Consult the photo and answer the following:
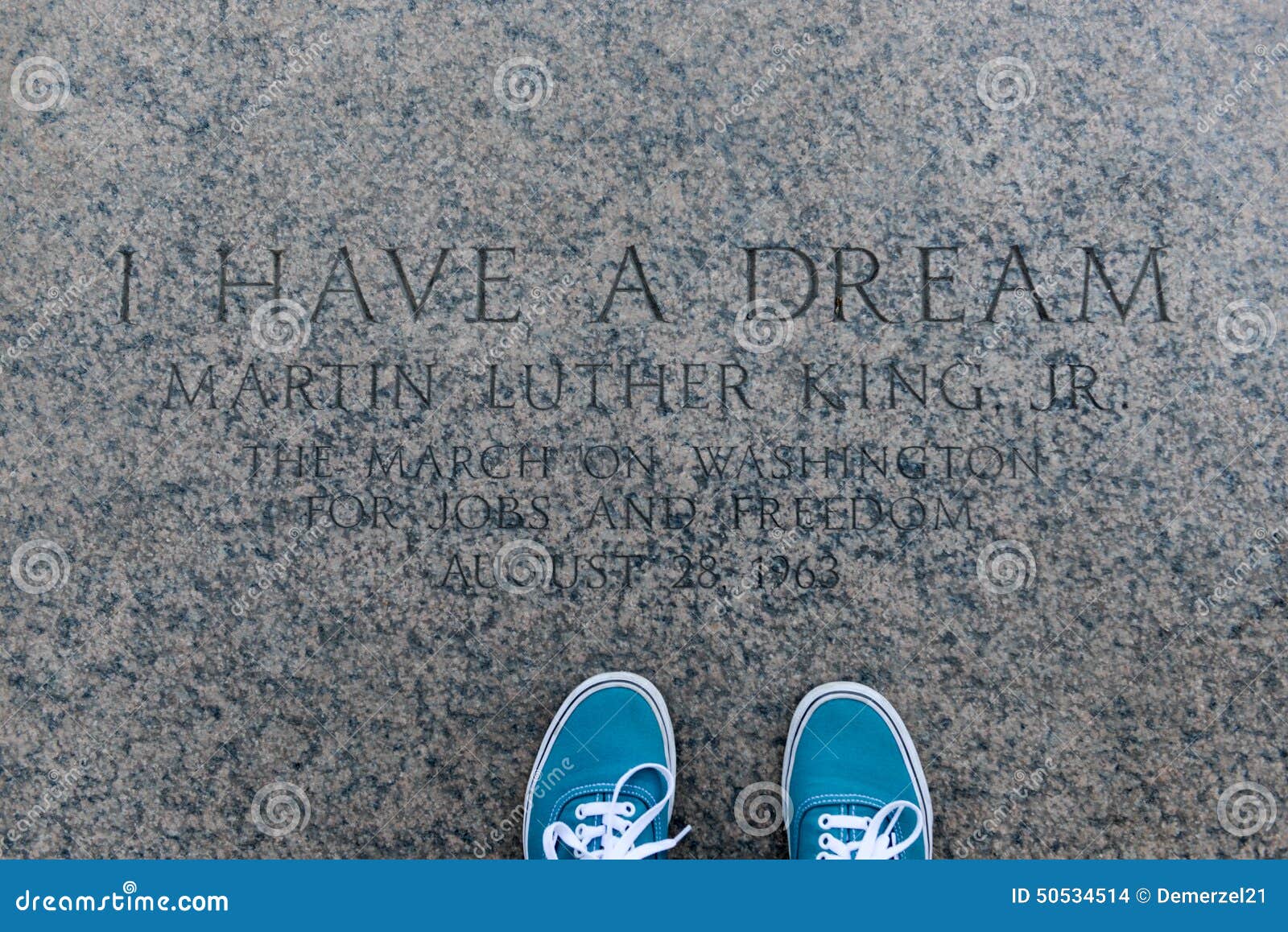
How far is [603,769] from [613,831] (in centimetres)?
12

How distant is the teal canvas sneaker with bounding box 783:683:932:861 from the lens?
64.6 inches

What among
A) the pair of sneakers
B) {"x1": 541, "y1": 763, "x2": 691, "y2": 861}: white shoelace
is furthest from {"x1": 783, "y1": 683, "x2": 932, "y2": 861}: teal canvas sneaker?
{"x1": 541, "y1": 763, "x2": 691, "y2": 861}: white shoelace

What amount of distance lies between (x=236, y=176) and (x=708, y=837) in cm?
177

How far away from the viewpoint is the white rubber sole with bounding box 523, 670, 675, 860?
5.49 ft

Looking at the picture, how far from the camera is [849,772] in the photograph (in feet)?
5.47

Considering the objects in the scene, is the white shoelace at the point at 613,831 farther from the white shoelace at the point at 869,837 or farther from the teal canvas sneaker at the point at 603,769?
the white shoelace at the point at 869,837

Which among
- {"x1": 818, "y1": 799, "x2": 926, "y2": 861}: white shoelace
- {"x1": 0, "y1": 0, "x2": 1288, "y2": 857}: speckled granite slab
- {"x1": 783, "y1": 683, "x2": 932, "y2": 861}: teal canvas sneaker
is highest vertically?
{"x1": 0, "y1": 0, "x2": 1288, "y2": 857}: speckled granite slab

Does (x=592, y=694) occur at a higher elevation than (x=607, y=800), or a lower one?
higher

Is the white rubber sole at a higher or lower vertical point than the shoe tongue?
higher

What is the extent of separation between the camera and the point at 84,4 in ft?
5.92

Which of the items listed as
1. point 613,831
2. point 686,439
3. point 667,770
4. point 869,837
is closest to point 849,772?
point 869,837

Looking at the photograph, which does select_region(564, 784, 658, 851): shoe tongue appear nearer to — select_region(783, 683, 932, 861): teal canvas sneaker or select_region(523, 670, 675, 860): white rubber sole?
select_region(523, 670, 675, 860): white rubber sole

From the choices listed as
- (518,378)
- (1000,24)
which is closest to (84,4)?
(518,378)

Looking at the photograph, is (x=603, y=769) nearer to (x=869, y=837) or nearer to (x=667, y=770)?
(x=667, y=770)
